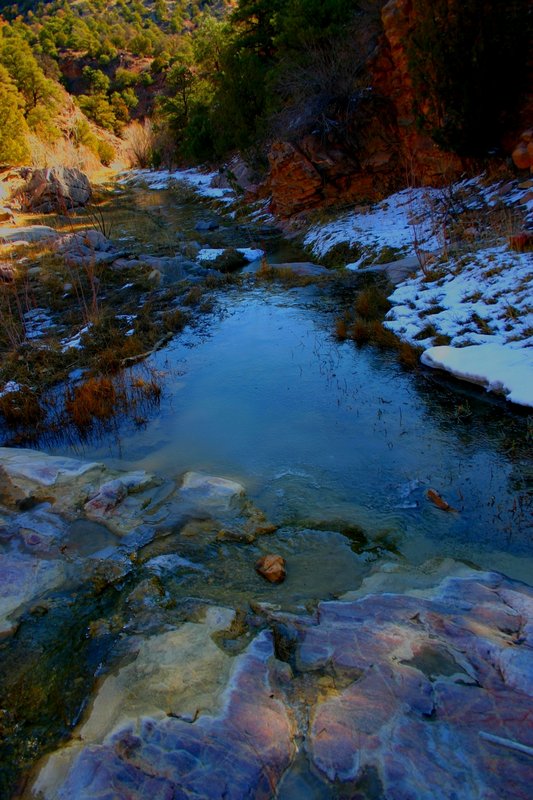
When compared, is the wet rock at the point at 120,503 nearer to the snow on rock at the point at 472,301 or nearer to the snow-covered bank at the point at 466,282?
the snow-covered bank at the point at 466,282

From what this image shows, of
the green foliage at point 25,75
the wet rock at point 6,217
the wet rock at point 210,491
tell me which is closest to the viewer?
the wet rock at point 210,491

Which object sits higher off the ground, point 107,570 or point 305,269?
point 305,269

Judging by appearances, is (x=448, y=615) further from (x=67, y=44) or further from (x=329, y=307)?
(x=67, y=44)

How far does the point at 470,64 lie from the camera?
9.97m

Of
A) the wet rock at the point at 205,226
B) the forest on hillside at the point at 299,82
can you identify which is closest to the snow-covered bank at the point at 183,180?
the forest on hillside at the point at 299,82

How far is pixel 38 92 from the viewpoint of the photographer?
40.8 m

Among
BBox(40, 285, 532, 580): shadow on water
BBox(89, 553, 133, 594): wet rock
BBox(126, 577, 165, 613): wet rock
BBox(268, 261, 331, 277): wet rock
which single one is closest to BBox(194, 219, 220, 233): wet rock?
BBox(268, 261, 331, 277): wet rock

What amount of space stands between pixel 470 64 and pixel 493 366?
303 inches

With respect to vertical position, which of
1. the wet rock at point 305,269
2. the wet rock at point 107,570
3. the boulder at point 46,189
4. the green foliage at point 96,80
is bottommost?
the wet rock at point 107,570

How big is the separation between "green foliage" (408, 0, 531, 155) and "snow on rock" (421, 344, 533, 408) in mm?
6884

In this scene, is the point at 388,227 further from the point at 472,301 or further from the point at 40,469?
the point at 40,469

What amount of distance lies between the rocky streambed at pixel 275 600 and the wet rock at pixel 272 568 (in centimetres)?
8

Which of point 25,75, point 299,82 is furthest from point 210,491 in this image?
point 25,75

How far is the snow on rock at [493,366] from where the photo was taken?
554 cm
